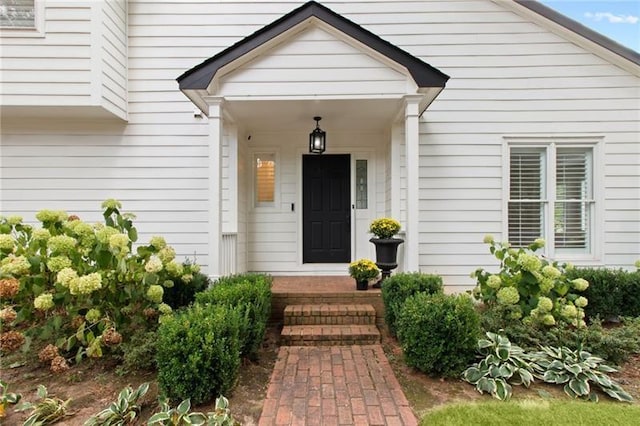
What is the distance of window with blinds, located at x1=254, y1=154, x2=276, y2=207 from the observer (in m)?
5.69

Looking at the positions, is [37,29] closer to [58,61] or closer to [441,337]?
[58,61]

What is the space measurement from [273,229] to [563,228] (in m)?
4.55

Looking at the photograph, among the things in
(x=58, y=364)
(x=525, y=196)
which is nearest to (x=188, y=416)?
(x=58, y=364)

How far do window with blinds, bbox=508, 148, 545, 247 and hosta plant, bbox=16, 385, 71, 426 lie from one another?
5.60 m

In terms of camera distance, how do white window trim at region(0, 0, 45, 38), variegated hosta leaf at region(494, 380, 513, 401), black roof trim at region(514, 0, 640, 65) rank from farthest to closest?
black roof trim at region(514, 0, 640, 65), white window trim at region(0, 0, 45, 38), variegated hosta leaf at region(494, 380, 513, 401)

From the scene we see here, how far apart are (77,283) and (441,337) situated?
310 centimetres

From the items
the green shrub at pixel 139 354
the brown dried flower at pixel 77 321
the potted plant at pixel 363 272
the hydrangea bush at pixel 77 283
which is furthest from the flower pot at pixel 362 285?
the brown dried flower at pixel 77 321

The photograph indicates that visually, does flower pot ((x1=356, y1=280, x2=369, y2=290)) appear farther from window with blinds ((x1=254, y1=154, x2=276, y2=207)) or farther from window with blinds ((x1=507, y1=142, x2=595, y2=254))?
window with blinds ((x1=507, y1=142, x2=595, y2=254))

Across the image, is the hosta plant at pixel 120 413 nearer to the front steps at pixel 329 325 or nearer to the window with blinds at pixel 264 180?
the front steps at pixel 329 325

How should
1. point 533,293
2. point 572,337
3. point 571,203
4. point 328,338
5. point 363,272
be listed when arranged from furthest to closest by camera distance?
point 571,203
point 363,272
point 328,338
point 533,293
point 572,337

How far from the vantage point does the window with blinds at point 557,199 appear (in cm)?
505

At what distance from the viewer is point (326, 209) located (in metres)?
5.65

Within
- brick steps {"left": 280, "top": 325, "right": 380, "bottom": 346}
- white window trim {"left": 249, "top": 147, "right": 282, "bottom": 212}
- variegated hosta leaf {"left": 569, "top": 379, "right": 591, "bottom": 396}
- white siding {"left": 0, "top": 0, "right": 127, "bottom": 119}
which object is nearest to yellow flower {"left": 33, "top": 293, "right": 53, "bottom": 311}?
brick steps {"left": 280, "top": 325, "right": 380, "bottom": 346}

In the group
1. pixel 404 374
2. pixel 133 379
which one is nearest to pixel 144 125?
pixel 133 379
